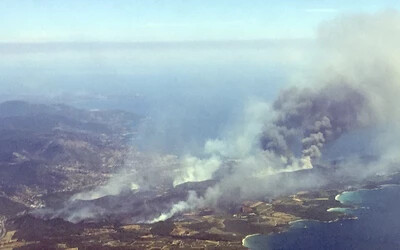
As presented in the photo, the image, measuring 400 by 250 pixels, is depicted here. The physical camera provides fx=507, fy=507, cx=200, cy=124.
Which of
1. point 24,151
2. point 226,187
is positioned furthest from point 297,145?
point 24,151

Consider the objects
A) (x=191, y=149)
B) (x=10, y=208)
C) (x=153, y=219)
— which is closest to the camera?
(x=153, y=219)

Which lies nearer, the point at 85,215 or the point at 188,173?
the point at 85,215

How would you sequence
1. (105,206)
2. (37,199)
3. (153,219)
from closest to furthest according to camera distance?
(153,219), (105,206), (37,199)

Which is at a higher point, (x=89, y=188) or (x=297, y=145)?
(x=297, y=145)

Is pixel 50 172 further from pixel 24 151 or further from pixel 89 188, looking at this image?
pixel 24 151

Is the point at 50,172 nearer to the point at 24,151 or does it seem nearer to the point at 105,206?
the point at 24,151

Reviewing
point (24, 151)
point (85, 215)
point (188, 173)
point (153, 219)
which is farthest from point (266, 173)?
point (24, 151)
